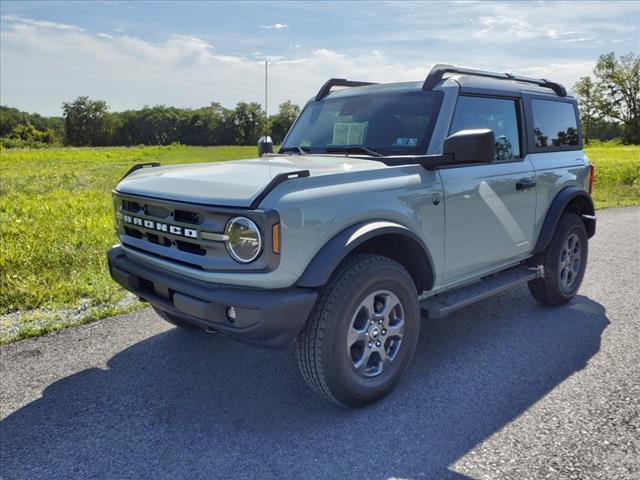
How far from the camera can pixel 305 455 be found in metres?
2.71

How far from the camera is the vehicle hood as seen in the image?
283 centimetres

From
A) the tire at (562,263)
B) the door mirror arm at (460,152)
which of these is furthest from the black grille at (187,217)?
the tire at (562,263)

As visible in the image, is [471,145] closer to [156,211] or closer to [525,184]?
[525,184]

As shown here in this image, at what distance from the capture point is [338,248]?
2885 millimetres

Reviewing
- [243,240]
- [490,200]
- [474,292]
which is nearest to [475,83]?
[490,200]

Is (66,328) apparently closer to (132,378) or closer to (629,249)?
(132,378)

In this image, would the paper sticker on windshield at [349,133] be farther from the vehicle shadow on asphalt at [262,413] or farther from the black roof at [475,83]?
the vehicle shadow on asphalt at [262,413]

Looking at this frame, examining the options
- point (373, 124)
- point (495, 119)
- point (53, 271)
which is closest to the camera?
point (373, 124)

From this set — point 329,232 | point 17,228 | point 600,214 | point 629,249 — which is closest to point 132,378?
point 329,232

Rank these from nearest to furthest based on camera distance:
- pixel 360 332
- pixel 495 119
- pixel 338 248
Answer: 1. pixel 338 248
2. pixel 360 332
3. pixel 495 119

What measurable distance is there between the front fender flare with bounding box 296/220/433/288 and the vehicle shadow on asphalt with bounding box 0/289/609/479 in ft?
2.93

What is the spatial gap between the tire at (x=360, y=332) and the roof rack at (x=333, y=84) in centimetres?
209

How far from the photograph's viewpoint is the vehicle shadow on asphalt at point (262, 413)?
8.70ft

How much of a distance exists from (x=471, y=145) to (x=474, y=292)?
121 cm
